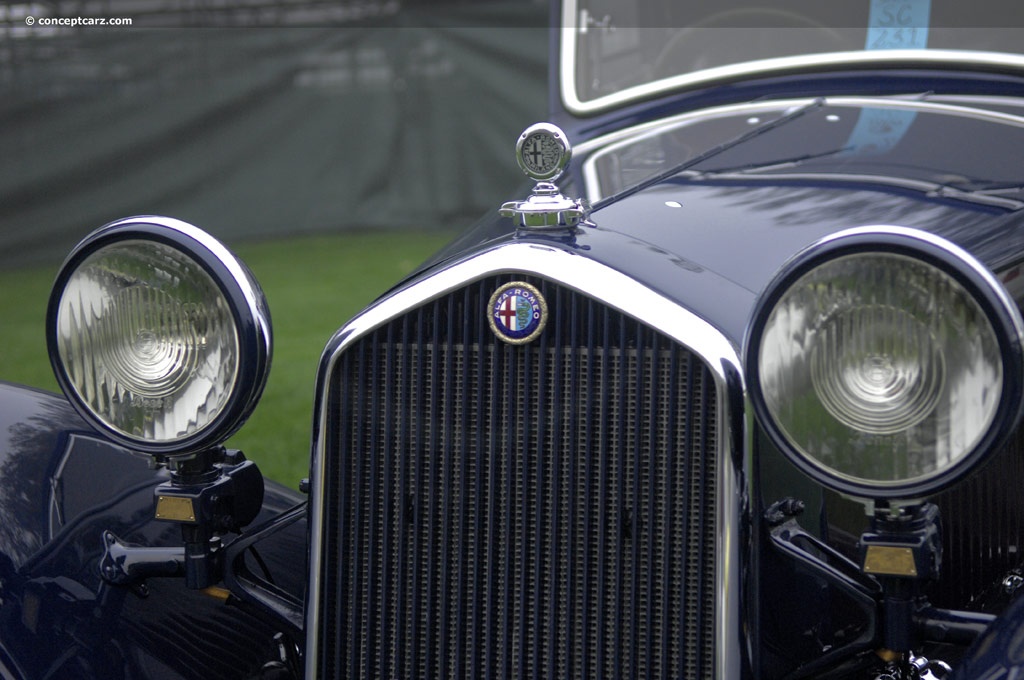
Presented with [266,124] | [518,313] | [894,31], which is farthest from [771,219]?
[266,124]

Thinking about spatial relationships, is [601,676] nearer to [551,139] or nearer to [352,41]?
[551,139]

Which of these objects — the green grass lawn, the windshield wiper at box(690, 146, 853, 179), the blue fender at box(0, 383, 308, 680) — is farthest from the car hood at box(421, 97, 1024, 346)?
the green grass lawn

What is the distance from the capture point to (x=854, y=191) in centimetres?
215

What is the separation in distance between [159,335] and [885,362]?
108cm

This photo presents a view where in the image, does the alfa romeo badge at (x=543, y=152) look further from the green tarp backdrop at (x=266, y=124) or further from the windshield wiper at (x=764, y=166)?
the green tarp backdrop at (x=266, y=124)

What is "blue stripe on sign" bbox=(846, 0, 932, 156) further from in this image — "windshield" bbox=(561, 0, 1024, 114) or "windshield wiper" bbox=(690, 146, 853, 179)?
"windshield wiper" bbox=(690, 146, 853, 179)

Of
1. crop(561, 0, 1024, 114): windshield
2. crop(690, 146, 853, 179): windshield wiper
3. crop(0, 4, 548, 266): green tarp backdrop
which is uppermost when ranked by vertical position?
crop(561, 0, 1024, 114): windshield

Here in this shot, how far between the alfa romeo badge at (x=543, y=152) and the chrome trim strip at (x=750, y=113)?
32 cm

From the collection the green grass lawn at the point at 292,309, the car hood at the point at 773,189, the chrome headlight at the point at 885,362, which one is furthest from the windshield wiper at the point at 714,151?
the green grass lawn at the point at 292,309

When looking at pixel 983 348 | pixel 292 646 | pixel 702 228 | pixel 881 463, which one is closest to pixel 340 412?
pixel 292 646

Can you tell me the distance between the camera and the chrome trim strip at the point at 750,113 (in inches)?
98.4

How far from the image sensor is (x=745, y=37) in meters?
2.92

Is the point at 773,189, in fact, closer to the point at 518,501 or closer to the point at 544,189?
the point at 544,189

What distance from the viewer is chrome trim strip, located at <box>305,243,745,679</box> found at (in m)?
1.66
